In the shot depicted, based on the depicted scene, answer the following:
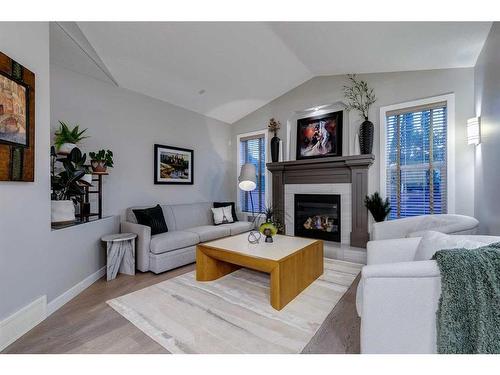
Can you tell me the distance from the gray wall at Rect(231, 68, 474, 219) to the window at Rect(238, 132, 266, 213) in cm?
56

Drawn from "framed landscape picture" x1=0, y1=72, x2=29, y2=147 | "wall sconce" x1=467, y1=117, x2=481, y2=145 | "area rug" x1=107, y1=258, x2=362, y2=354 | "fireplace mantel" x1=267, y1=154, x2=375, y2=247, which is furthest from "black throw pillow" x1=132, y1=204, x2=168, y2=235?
"wall sconce" x1=467, y1=117, x2=481, y2=145

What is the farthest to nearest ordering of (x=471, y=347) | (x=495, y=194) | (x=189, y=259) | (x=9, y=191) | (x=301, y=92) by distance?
(x=301, y=92) → (x=189, y=259) → (x=495, y=194) → (x=9, y=191) → (x=471, y=347)

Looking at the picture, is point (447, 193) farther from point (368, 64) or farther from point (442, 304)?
point (442, 304)

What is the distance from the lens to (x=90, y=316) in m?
1.96

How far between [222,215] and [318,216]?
5.65 ft

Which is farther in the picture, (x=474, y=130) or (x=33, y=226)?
(x=474, y=130)

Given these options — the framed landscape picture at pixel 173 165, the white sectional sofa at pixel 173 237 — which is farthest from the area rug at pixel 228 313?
the framed landscape picture at pixel 173 165

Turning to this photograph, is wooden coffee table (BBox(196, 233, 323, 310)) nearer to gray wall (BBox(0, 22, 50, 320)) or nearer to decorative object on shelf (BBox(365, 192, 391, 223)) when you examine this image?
decorative object on shelf (BBox(365, 192, 391, 223))

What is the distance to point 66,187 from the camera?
92.4 inches

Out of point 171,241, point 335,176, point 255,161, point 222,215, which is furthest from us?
point 255,161

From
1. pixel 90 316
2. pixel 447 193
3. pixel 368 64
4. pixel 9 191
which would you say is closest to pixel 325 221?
pixel 447 193

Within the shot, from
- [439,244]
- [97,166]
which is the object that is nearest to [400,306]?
[439,244]

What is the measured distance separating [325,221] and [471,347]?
9.42 feet

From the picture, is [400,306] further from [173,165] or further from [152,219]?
[173,165]
